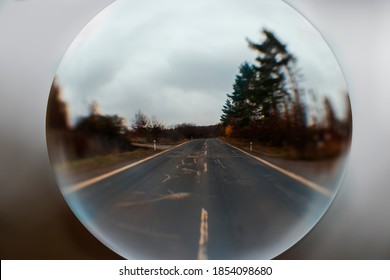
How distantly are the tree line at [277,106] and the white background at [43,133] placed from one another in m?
1.07

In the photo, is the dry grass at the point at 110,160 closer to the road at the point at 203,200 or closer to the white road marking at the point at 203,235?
the road at the point at 203,200

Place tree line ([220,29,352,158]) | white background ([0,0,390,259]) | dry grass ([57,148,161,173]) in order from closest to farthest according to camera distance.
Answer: tree line ([220,29,352,158]) < dry grass ([57,148,161,173]) < white background ([0,0,390,259])

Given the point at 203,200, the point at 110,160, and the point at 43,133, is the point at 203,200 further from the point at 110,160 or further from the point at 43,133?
the point at 43,133

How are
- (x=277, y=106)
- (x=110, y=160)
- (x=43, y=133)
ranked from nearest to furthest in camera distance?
1. (x=277, y=106)
2. (x=110, y=160)
3. (x=43, y=133)

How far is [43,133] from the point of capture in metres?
3.21

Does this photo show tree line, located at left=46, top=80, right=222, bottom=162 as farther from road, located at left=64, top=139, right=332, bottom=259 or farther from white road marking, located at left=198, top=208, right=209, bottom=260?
white road marking, located at left=198, top=208, right=209, bottom=260

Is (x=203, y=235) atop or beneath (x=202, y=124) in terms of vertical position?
beneath

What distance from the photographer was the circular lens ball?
2.04m

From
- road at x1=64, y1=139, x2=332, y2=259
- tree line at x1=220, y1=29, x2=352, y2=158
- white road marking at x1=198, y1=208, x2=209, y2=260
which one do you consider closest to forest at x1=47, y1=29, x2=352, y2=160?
tree line at x1=220, y1=29, x2=352, y2=158

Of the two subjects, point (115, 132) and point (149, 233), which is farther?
point (149, 233)

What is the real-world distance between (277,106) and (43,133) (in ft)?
8.11

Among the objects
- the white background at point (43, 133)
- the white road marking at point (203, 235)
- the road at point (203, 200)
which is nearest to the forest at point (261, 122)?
the road at point (203, 200)

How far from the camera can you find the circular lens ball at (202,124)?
204 cm

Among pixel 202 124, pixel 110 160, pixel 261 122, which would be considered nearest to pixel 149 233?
pixel 110 160
